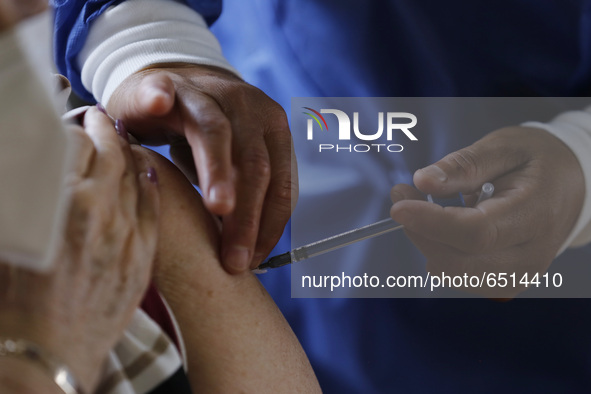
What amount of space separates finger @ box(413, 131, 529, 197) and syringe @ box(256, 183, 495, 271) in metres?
0.02

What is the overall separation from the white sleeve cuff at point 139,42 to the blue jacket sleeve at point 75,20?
0.01 metres

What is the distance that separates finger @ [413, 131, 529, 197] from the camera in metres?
0.59

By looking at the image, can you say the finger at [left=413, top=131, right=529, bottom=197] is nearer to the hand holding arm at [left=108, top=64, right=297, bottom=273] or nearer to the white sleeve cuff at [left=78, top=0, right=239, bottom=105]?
the hand holding arm at [left=108, top=64, right=297, bottom=273]

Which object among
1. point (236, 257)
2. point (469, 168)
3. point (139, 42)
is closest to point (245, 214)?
point (236, 257)

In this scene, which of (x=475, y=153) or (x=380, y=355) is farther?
(x=380, y=355)

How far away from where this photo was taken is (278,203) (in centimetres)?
58

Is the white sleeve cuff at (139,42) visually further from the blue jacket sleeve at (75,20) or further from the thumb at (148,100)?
the thumb at (148,100)

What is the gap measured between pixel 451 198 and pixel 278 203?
0.61 feet

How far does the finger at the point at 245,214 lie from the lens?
54 centimetres

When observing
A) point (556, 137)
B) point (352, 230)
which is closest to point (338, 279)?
point (352, 230)

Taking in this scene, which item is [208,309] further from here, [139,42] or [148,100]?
[139,42]

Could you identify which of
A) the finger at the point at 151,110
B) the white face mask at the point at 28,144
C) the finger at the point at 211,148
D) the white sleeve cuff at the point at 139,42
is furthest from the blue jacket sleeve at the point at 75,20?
the white face mask at the point at 28,144

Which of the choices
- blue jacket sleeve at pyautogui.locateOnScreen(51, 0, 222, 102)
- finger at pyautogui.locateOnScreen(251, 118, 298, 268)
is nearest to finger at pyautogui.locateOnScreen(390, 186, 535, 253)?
finger at pyautogui.locateOnScreen(251, 118, 298, 268)

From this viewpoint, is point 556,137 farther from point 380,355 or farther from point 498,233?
point 380,355
